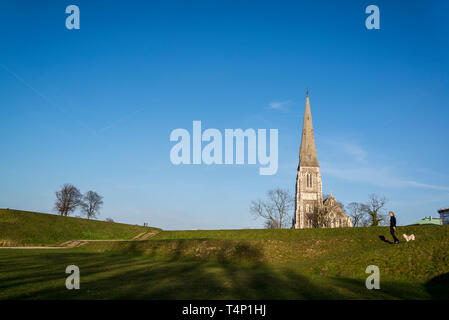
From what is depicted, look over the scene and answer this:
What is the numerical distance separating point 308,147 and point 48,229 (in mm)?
89606

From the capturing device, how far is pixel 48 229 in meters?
46.1

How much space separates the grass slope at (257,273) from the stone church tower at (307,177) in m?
74.9

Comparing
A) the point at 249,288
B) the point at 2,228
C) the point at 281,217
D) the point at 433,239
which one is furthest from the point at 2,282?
the point at 281,217

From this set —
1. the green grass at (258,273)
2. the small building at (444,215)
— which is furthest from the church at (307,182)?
the green grass at (258,273)

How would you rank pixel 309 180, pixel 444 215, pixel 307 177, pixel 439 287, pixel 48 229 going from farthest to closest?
pixel 307 177, pixel 309 180, pixel 444 215, pixel 48 229, pixel 439 287

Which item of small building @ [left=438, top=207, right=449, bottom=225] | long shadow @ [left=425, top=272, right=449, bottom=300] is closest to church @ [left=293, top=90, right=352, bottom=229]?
small building @ [left=438, top=207, right=449, bottom=225]

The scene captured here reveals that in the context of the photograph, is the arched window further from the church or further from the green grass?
the green grass

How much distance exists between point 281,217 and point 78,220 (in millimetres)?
50376

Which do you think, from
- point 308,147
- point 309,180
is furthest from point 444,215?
point 308,147

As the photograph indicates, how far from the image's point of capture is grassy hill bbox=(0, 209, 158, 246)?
4206 centimetres

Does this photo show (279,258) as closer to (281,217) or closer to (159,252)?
(159,252)

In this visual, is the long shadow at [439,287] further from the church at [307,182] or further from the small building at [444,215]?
the small building at [444,215]

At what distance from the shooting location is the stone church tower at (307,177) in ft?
345

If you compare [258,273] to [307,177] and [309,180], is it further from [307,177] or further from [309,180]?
[307,177]
